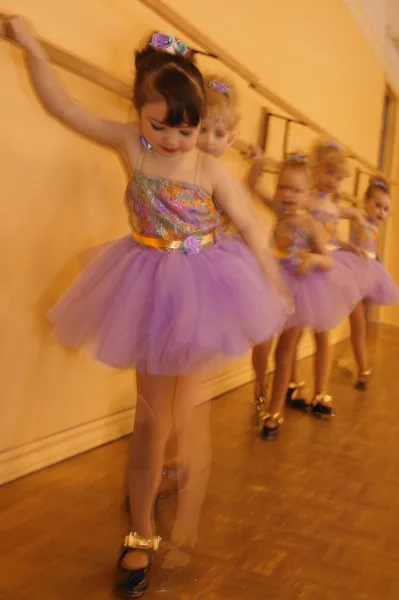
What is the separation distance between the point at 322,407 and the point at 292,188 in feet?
2.96

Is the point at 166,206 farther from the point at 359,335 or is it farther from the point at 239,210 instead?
the point at 359,335

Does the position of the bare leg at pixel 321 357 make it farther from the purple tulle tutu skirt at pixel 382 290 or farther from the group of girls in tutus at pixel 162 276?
the group of girls in tutus at pixel 162 276

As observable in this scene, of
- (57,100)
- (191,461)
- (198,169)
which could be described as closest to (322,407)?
(191,461)

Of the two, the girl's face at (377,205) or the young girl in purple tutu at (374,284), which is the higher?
the girl's face at (377,205)

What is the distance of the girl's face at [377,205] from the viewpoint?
3000 mm

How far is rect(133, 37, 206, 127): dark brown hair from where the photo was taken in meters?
1.06

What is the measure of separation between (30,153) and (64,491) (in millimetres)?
824

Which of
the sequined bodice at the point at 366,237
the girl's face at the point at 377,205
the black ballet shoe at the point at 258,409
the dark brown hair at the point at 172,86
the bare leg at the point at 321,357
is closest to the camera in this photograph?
the dark brown hair at the point at 172,86

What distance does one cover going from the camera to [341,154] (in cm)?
230

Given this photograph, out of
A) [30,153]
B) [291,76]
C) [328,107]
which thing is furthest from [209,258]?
[328,107]

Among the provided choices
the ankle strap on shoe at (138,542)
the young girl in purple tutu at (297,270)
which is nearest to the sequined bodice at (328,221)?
the young girl in purple tutu at (297,270)

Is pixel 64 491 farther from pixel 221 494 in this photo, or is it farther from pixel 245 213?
pixel 245 213

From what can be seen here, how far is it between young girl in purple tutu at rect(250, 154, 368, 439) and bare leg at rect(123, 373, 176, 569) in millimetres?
884

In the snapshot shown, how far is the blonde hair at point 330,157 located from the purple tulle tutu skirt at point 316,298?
0.42 m
